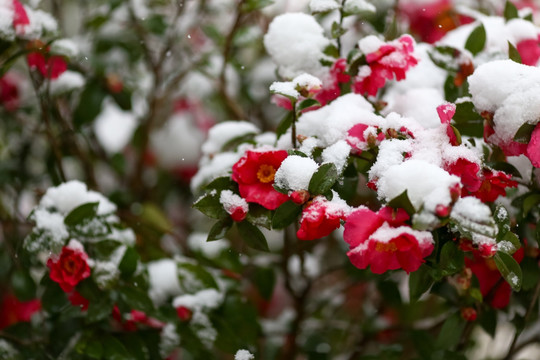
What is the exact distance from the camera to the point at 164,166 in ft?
5.69

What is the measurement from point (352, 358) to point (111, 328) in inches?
18.4

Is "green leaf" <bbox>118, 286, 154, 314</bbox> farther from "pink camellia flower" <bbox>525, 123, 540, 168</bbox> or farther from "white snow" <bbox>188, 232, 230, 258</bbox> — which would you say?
"pink camellia flower" <bbox>525, 123, 540, 168</bbox>

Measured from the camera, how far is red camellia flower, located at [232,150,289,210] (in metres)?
0.69

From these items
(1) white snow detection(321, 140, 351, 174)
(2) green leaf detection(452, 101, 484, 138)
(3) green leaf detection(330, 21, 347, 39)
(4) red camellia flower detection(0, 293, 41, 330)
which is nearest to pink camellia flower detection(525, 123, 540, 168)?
(2) green leaf detection(452, 101, 484, 138)

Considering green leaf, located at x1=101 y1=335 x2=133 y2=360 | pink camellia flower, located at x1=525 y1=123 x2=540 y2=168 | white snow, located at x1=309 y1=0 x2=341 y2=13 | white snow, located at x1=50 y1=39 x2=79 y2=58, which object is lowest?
green leaf, located at x1=101 y1=335 x2=133 y2=360

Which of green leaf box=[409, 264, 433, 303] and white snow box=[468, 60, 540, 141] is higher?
white snow box=[468, 60, 540, 141]

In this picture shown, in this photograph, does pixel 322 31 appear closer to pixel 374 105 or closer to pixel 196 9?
pixel 374 105

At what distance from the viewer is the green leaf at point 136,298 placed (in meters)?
0.85

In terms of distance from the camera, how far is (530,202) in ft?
2.42

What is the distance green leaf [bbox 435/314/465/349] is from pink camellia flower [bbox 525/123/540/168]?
1.03 ft

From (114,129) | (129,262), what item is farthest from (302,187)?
(114,129)

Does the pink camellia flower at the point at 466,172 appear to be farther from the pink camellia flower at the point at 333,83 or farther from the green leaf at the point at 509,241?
the pink camellia flower at the point at 333,83

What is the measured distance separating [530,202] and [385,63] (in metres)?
0.26

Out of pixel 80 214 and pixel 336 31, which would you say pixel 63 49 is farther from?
pixel 336 31
